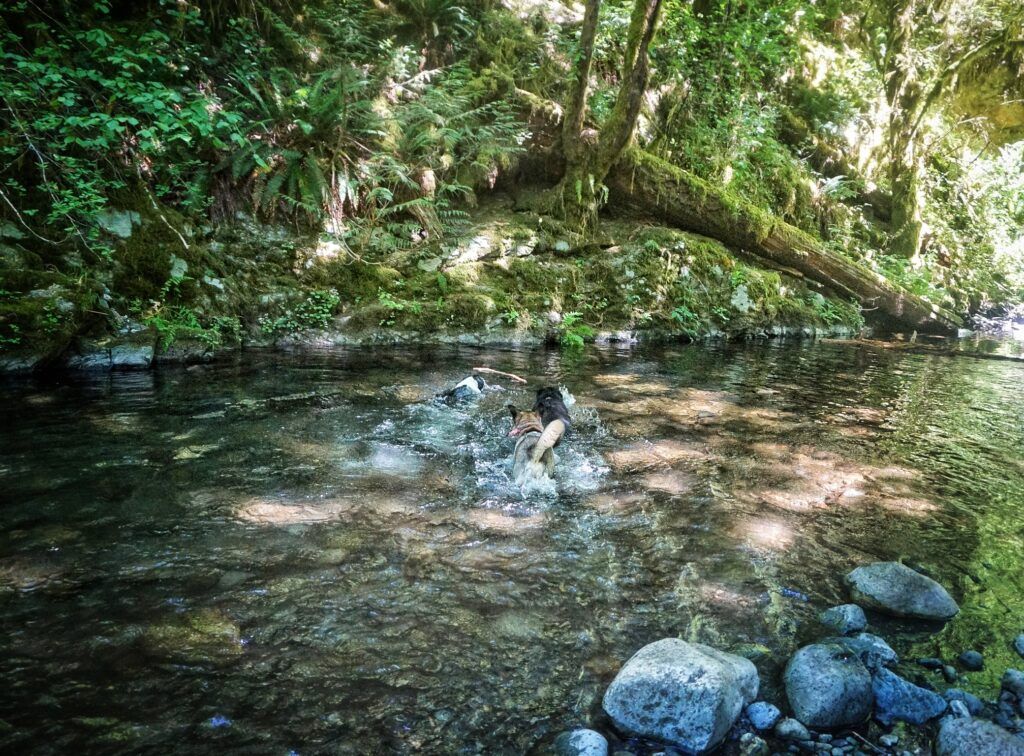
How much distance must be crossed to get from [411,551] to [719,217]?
12441 millimetres

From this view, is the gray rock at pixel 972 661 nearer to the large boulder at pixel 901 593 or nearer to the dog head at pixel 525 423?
the large boulder at pixel 901 593

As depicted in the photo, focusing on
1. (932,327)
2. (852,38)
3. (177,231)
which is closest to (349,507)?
(177,231)

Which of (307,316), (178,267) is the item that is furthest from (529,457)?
(178,267)

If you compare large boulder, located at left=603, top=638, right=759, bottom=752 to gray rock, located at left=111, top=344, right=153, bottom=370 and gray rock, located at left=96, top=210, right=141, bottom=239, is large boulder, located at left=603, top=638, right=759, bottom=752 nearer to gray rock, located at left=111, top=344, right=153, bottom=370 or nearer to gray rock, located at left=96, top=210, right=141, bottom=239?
gray rock, located at left=111, top=344, right=153, bottom=370

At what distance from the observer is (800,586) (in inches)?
133

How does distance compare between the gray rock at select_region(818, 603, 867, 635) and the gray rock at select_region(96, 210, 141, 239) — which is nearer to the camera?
the gray rock at select_region(818, 603, 867, 635)

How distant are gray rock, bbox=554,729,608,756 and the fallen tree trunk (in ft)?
42.1

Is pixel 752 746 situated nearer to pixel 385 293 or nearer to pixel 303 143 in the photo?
pixel 385 293

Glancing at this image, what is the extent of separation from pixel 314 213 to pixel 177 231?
8.23ft

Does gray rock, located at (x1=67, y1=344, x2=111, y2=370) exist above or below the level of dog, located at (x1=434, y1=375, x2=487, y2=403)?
above

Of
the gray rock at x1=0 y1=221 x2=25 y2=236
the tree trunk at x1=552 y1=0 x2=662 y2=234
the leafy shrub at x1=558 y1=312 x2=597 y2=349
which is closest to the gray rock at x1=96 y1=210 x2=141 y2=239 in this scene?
the gray rock at x1=0 y1=221 x2=25 y2=236

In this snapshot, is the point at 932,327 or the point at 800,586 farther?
the point at 932,327

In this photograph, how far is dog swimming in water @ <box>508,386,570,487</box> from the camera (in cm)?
463

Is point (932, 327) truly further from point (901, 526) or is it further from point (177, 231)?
point (177, 231)
